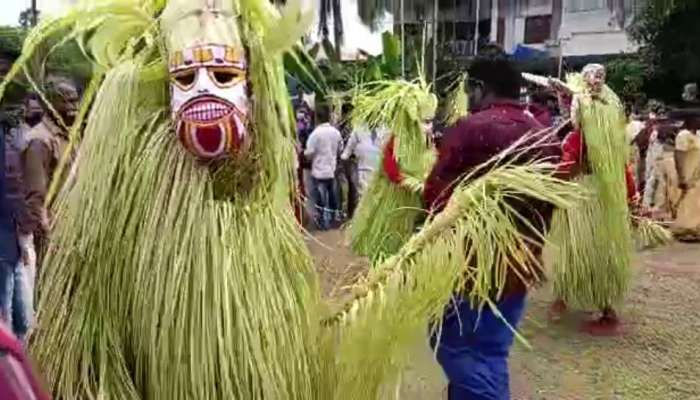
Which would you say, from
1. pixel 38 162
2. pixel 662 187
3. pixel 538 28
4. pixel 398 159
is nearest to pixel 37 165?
pixel 38 162

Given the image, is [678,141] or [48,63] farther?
[678,141]

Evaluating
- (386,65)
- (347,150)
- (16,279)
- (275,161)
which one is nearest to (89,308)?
(275,161)

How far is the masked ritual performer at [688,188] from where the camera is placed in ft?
31.6

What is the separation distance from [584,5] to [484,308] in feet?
107

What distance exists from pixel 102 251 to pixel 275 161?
1.40 feet

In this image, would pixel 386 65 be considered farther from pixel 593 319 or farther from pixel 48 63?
pixel 48 63

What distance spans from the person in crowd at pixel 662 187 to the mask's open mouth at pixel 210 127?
8.28m

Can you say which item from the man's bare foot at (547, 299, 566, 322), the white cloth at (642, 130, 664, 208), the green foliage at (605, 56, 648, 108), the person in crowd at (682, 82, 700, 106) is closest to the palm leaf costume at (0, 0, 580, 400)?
the man's bare foot at (547, 299, 566, 322)

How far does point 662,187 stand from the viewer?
10242 mm

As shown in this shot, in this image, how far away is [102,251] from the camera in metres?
2.11

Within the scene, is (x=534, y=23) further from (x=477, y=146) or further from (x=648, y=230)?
(x=477, y=146)

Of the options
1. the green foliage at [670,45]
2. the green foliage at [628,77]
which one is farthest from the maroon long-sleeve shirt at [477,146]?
the green foliage at [670,45]

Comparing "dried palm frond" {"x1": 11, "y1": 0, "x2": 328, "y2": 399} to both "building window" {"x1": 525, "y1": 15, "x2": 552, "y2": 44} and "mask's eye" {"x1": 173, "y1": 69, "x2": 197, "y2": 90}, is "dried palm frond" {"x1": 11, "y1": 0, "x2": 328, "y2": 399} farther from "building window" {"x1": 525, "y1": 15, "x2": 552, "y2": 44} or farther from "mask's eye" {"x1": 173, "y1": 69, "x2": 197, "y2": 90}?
"building window" {"x1": 525, "y1": 15, "x2": 552, "y2": 44}

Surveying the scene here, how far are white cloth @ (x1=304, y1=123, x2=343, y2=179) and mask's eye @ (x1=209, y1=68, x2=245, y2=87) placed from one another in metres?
7.76
